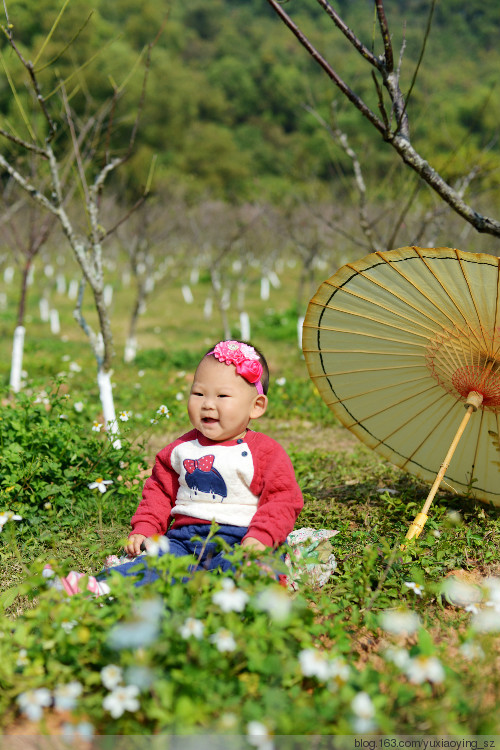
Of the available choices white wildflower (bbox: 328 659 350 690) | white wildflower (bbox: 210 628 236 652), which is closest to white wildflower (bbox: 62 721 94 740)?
white wildflower (bbox: 210 628 236 652)

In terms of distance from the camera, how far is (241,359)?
2656 mm

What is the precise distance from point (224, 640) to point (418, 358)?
1826mm

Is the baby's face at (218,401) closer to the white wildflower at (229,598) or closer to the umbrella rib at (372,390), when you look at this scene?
the umbrella rib at (372,390)

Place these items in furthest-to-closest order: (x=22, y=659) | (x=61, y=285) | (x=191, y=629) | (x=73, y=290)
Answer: (x=61, y=285), (x=73, y=290), (x=22, y=659), (x=191, y=629)

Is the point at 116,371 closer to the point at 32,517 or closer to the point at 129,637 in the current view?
the point at 32,517

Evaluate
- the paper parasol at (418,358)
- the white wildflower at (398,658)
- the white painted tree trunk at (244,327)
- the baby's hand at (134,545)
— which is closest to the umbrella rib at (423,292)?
the paper parasol at (418,358)

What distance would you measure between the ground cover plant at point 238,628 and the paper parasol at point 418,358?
1.15ft

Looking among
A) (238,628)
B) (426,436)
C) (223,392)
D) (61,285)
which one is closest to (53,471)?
(223,392)

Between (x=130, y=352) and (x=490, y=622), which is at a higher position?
(x=130, y=352)

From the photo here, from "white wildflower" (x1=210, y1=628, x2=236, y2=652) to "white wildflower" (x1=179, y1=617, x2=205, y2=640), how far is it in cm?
5

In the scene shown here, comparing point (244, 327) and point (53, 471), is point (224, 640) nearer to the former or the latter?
point (53, 471)

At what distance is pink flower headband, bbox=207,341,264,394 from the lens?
2639 millimetres

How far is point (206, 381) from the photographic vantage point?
2.65 metres

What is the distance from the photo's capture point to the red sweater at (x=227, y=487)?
2.58 meters
